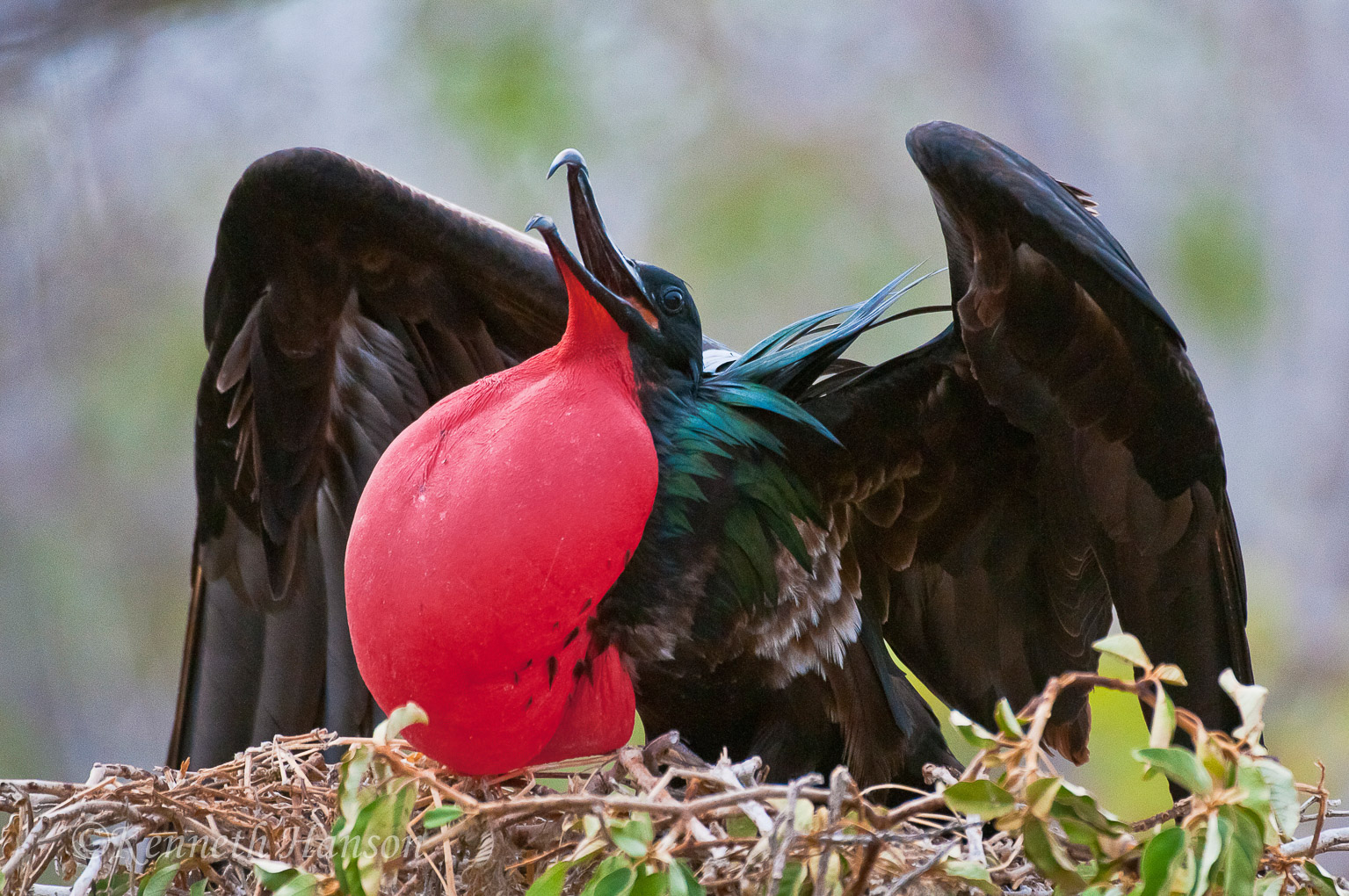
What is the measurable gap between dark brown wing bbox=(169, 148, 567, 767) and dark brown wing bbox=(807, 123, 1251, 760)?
1.40ft

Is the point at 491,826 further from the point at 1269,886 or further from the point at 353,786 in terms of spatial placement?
the point at 1269,886

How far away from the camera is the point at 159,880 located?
3.03 ft

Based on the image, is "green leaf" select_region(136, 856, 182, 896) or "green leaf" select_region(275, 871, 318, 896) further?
"green leaf" select_region(136, 856, 182, 896)

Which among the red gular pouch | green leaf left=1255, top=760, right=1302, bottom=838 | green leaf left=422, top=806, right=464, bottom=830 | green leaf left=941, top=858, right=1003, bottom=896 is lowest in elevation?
green leaf left=941, top=858, right=1003, bottom=896

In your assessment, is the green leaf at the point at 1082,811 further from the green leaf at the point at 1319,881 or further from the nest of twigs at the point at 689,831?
the green leaf at the point at 1319,881

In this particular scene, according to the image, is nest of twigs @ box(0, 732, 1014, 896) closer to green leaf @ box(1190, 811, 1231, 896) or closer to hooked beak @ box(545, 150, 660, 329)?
green leaf @ box(1190, 811, 1231, 896)

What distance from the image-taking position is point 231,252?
1370 millimetres

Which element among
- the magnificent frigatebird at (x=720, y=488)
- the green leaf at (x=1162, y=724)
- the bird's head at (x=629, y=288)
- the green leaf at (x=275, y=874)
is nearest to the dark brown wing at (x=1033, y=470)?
the magnificent frigatebird at (x=720, y=488)

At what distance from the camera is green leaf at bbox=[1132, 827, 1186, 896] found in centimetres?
67

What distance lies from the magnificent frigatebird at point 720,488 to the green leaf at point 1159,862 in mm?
456

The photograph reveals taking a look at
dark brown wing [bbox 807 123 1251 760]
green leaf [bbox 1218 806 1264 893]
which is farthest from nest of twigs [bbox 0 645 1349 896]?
dark brown wing [bbox 807 123 1251 760]

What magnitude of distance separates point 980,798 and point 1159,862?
0.31ft

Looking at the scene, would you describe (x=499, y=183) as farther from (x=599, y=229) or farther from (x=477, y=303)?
(x=599, y=229)

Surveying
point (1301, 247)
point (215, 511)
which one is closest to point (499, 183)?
point (1301, 247)
